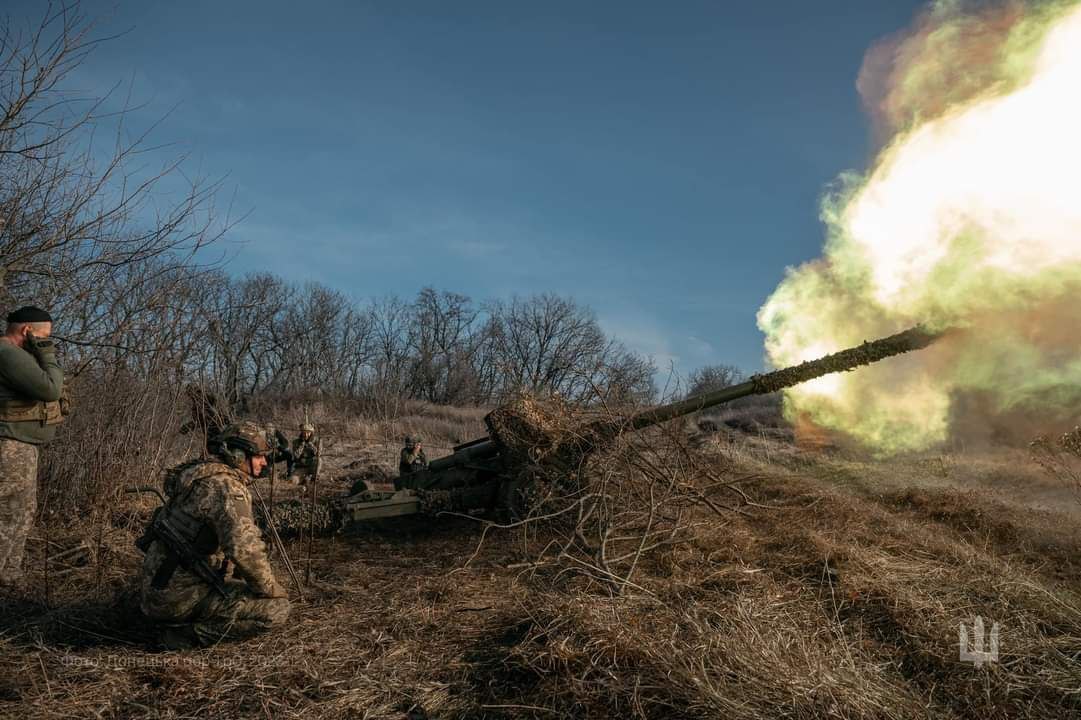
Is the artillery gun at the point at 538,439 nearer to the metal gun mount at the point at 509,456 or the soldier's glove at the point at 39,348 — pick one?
the metal gun mount at the point at 509,456

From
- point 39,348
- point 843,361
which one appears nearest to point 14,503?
point 39,348

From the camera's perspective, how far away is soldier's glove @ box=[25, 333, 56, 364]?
539 centimetres

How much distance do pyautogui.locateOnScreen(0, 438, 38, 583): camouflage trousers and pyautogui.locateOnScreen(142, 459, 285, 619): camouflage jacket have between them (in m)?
1.78

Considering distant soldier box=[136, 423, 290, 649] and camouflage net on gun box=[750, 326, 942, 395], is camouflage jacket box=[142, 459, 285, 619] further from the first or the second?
camouflage net on gun box=[750, 326, 942, 395]

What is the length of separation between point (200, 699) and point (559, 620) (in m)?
1.97

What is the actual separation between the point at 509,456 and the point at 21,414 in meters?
4.65

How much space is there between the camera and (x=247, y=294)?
38.4 m

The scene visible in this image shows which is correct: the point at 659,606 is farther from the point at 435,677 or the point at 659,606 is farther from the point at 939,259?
the point at 939,259

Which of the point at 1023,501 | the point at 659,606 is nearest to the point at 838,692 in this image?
the point at 659,606

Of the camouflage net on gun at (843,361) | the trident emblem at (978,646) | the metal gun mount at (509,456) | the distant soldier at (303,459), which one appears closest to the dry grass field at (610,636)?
the trident emblem at (978,646)

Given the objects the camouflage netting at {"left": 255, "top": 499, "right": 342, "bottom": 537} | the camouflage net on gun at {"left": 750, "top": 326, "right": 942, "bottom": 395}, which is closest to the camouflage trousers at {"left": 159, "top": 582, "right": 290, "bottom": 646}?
the camouflage netting at {"left": 255, "top": 499, "right": 342, "bottom": 537}

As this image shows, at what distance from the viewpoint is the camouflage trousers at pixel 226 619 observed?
14.0ft

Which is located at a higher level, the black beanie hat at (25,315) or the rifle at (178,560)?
the black beanie hat at (25,315)

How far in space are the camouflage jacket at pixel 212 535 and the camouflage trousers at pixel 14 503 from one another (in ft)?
5.84
